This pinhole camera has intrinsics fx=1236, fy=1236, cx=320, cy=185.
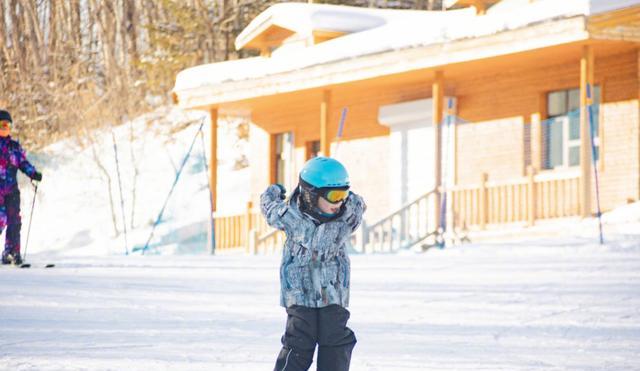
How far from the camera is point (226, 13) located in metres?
41.6

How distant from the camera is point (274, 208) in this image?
5.97 m

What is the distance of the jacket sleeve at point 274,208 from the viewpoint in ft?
19.5

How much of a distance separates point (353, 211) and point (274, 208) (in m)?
0.39

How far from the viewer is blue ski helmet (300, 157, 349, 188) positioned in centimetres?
575

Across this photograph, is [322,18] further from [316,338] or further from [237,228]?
[316,338]

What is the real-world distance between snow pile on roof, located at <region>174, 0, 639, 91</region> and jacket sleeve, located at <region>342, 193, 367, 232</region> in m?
12.2

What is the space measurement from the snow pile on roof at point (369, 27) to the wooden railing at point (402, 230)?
105 inches

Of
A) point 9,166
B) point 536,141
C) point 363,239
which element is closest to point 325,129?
point 363,239

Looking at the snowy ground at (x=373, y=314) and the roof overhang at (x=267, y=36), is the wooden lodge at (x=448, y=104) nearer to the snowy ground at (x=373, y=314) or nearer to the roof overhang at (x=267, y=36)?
the roof overhang at (x=267, y=36)

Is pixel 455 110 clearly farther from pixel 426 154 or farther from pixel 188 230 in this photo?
pixel 188 230

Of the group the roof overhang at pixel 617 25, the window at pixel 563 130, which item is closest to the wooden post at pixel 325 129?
the window at pixel 563 130

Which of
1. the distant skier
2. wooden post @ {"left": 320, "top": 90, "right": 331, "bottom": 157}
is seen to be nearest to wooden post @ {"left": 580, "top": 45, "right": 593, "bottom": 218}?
wooden post @ {"left": 320, "top": 90, "right": 331, "bottom": 157}

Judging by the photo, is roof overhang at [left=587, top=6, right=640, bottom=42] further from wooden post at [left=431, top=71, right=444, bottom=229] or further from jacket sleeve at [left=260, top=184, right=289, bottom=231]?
jacket sleeve at [left=260, top=184, right=289, bottom=231]

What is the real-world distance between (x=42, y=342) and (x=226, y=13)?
1340 inches
